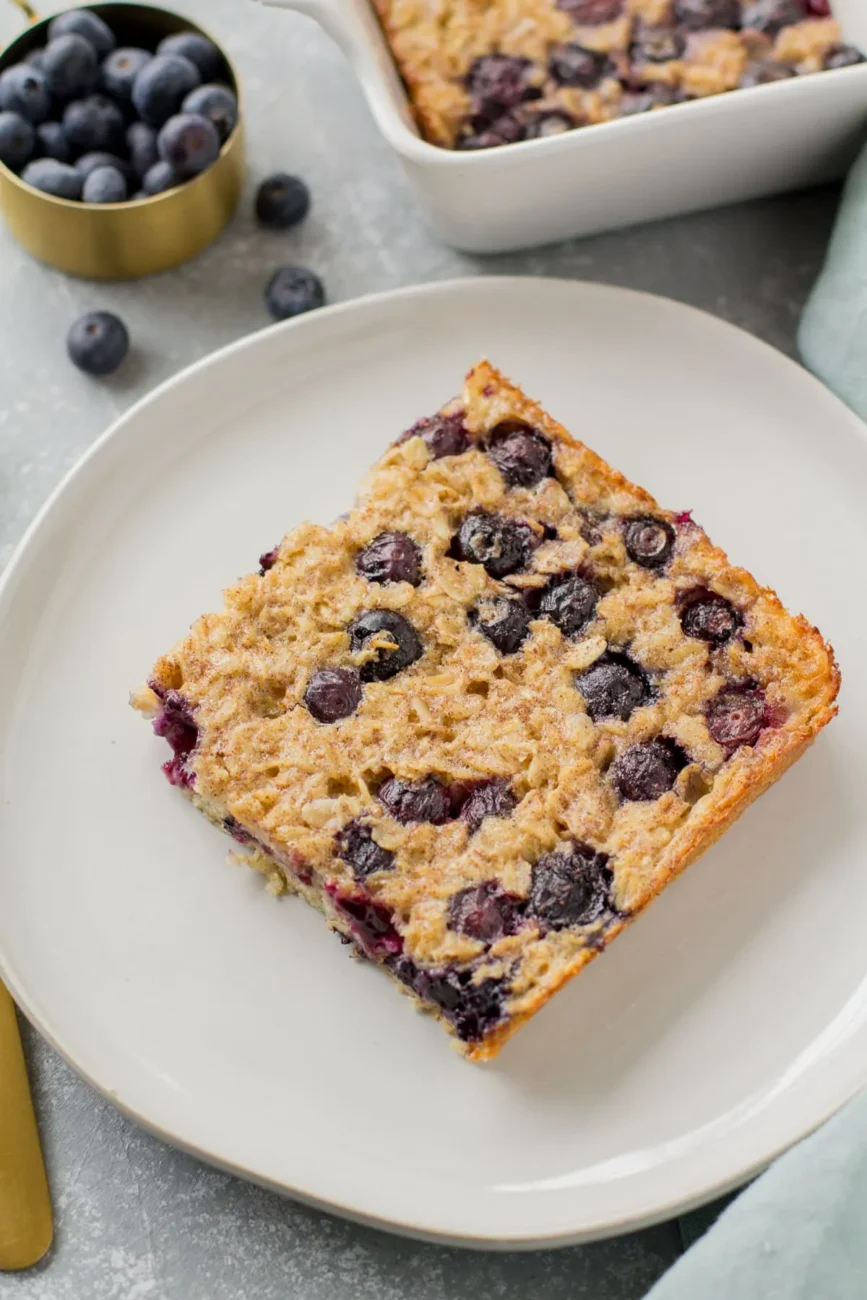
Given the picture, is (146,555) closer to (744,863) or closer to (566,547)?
(566,547)

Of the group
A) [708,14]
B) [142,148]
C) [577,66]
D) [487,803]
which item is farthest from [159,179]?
[487,803]

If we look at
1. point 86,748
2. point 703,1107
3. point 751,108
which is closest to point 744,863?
point 703,1107

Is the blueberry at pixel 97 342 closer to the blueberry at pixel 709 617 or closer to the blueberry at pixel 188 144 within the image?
the blueberry at pixel 188 144

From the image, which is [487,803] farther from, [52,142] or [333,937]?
[52,142]

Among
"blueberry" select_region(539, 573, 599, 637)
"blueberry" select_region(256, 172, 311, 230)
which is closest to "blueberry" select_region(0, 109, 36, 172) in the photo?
"blueberry" select_region(256, 172, 311, 230)

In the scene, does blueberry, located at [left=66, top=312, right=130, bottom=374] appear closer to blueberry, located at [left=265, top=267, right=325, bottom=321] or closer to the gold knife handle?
blueberry, located at [left=265, top=267, right=325, bottom=321]
